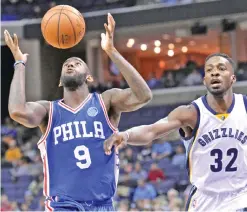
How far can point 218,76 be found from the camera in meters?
5.71

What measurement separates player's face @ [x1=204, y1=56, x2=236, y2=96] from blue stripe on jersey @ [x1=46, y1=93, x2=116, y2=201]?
0.91 m

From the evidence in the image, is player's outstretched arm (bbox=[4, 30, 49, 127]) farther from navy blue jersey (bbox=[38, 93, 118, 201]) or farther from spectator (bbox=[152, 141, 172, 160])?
spectator (bbox=[152, 141, 172, 160])

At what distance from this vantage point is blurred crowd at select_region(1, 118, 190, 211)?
538 inches

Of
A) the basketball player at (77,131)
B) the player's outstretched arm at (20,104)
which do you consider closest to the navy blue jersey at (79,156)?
the basketball player at (77,131)

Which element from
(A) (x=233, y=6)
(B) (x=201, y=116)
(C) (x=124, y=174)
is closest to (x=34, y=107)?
(B) (x=201, y=116)

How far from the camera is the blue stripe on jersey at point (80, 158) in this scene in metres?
5.70

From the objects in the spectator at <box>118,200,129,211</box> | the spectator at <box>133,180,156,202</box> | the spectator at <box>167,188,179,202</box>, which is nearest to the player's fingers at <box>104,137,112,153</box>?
the spectator at <box>167,188,179,202</box>

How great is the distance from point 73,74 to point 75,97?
21 cm

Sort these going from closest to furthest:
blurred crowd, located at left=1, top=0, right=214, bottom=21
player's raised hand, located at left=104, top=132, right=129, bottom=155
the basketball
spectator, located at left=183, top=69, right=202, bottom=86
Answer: player's raised hand, located at left=104, top=132, right=129, bottom=155 < the basketball < spectator, located at left=183, top=69, right=202, bottom=86 < blurred crowd, located at left=1, top=0, right=214, bottom=21

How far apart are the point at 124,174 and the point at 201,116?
992 cm

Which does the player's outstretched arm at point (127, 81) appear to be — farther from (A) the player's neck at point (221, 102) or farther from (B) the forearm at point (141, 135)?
(A) the player's neck at point (221, 102)

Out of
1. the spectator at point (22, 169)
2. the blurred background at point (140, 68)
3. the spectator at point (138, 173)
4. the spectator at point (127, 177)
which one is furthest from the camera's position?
the spectator at point (22, 169)

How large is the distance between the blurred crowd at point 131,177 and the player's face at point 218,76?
706cm

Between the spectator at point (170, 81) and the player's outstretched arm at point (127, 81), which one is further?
the spectator at point (170, 81)
